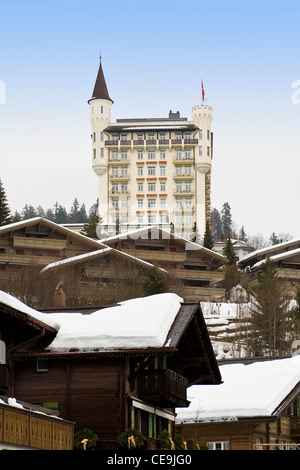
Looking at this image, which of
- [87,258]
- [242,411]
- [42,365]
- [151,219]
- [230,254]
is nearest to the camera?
[42,365]

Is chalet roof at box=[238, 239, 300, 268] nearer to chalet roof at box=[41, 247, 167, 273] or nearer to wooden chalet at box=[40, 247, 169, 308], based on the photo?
wooden chalet at box=[40, 247, 169, 308]

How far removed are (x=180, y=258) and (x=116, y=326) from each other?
66.5 meters

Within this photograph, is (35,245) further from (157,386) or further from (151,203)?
(157,386)

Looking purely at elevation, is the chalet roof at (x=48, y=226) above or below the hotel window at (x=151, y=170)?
below

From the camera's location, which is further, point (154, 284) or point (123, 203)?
point (123, 203)

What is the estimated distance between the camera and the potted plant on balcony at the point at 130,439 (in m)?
25.9

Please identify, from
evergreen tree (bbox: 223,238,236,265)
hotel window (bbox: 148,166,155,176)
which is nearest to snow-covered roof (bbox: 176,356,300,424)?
evergreen tree (bbox: 223,238,236,265)

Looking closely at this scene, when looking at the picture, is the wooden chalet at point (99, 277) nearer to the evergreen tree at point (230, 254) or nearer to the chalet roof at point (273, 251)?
the evergreen tree at point (230, 254)

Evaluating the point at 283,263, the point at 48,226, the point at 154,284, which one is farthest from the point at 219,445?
the point at 283,263

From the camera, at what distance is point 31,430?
69.9 feet

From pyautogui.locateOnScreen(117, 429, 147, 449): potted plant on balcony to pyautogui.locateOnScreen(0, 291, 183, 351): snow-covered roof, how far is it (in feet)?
7.33

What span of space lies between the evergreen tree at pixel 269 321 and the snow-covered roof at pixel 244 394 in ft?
91.9

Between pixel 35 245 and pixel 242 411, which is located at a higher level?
pixel 35 245

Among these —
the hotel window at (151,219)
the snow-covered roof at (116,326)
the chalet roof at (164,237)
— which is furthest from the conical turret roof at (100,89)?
the snow-covered roof at (116,326)
